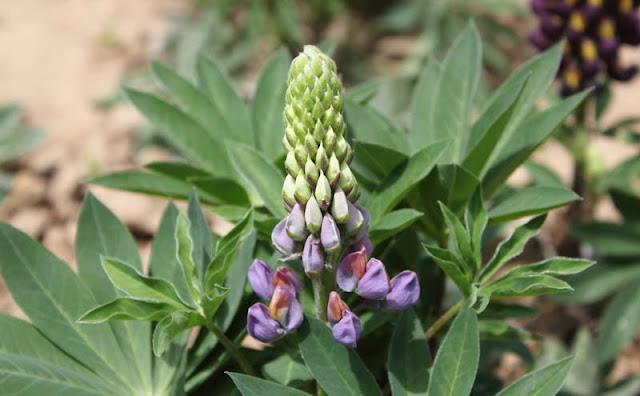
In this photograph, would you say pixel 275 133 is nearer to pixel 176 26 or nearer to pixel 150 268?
pixel 150 268

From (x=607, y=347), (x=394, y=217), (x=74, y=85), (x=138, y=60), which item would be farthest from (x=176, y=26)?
(x=394, y=217)

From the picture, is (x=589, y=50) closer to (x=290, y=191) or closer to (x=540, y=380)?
(x=540, y=380)

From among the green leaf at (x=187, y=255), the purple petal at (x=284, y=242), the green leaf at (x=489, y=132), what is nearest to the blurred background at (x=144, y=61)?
the green leaf at (x=489, y=132)

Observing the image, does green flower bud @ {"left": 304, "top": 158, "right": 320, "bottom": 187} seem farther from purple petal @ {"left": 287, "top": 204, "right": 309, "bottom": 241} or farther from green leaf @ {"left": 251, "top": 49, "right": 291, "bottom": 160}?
green leaf @ {"left": 251, "top": 49, "right": 291, "bottom": 160}

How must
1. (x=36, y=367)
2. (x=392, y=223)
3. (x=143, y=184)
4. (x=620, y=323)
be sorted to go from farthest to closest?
(x=620, y=323) → (x=143, y=184) → (x=392, y=223) → (x=36, y=367)

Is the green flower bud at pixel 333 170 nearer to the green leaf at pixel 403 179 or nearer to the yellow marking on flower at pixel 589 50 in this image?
the green leaf at pixel 403 179

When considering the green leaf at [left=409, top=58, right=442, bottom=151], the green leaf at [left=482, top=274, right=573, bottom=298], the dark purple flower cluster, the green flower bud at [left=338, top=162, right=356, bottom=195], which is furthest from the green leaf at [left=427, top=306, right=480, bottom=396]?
the dark purple flower cluster

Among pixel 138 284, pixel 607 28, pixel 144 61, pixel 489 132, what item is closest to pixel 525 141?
pixel 489 132
